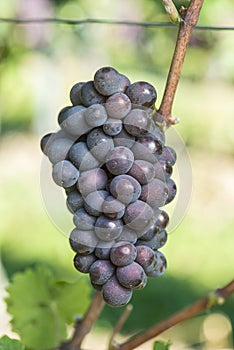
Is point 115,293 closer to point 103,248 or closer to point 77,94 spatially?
point 103,248

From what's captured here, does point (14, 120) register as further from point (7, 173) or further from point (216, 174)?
point (216, 174)

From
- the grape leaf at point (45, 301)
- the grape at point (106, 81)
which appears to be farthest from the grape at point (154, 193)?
the grape leaf at point (45, 301)

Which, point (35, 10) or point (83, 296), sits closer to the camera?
point (83, 296)

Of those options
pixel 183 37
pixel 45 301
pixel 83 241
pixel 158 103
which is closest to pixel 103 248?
pixel 83 241

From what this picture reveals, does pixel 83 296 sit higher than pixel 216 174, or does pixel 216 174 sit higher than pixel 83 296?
pixel 83 296

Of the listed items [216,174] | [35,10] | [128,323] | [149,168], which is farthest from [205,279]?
[149,168]

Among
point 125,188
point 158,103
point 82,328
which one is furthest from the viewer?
point 158,103

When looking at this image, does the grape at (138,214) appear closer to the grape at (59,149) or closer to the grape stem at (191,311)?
the grape at (59,149)
